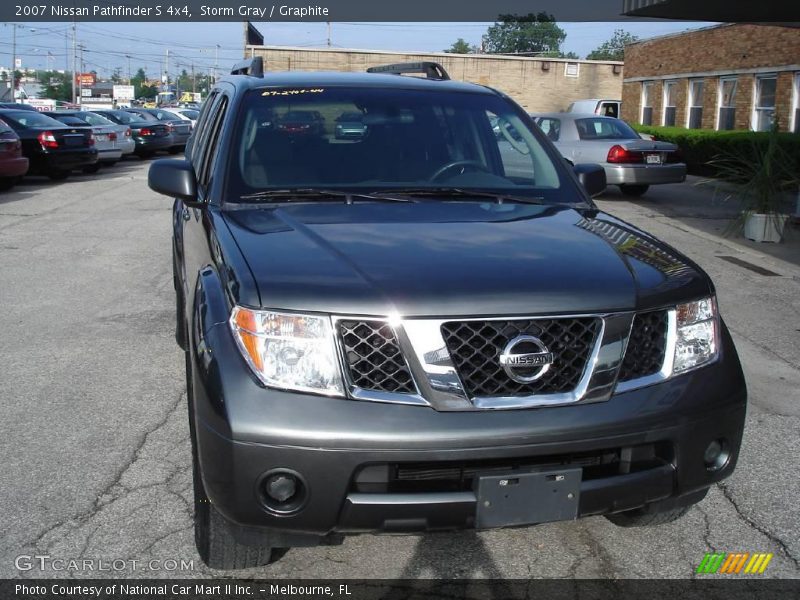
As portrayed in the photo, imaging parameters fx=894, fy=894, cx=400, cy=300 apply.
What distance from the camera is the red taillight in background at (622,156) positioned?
52.3 feet

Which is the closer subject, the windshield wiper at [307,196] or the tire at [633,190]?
the windshield wiper at [307,196]

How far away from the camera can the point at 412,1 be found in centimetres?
4231

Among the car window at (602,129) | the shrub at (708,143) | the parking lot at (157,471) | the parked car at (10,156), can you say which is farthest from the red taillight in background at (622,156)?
the parked car at (10,156)

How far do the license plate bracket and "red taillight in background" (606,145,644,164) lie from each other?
45.9 ft

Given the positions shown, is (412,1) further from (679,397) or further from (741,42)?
(679,397)

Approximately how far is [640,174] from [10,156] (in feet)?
37.5

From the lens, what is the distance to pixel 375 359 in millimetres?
2715

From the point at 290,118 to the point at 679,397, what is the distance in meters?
2.34

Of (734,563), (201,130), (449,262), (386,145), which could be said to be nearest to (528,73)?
(201,130)

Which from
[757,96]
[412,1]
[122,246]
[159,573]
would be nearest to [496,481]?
[159,573]

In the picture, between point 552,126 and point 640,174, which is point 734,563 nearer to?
point 640,174

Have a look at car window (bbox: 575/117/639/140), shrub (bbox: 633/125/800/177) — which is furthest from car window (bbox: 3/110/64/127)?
shrub (bbox: 633/125/800/177)

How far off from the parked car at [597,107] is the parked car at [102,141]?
1493 centimetres

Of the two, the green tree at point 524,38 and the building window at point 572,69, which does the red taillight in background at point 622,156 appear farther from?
the green tree at point 524,38
